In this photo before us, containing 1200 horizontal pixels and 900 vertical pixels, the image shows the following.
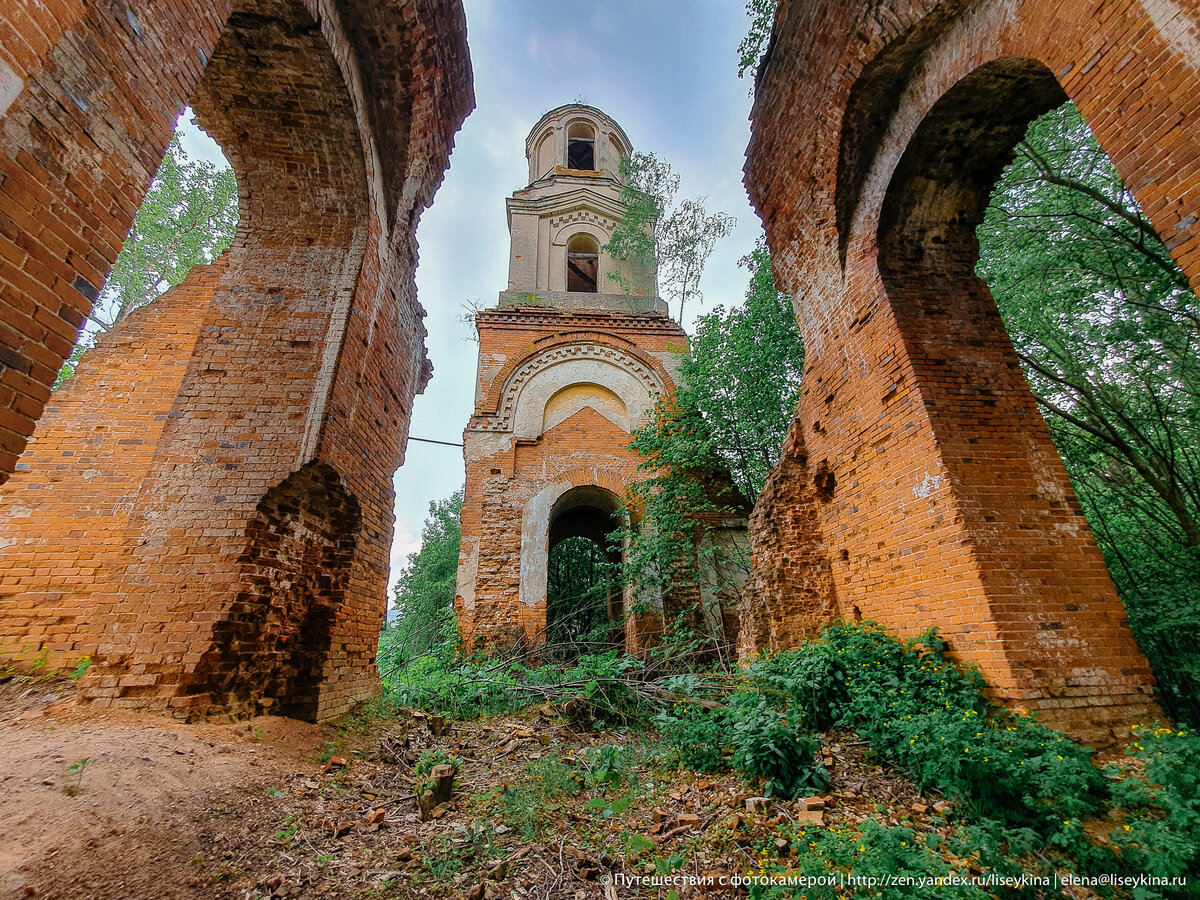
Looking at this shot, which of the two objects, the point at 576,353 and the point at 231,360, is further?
the point at 576,353

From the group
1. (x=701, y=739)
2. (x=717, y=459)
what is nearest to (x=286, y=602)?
(x=701, y=739)

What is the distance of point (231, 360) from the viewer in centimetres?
450

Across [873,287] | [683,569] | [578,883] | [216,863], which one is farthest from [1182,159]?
[683,569]

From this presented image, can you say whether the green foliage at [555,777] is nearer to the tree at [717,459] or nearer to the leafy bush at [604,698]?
the leafy bush at [604,698]

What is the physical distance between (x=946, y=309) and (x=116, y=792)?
676 centimetres

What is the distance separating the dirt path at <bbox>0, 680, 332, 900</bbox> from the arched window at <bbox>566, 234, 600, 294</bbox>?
1414 centimetres

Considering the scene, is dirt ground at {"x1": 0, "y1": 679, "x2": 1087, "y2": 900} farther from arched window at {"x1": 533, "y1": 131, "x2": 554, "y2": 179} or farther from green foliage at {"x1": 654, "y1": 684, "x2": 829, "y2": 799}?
arched window at {"x1": 533, "y1": 131, "x2": 554, "y2": 179}

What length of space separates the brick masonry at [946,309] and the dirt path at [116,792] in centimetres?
486

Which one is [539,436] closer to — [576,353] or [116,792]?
[576,353]

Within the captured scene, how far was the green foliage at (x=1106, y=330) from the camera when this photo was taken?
5.63 m

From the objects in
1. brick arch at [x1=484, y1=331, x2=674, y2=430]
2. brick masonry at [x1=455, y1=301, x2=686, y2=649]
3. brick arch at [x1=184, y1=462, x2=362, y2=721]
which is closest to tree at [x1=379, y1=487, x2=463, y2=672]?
brick masonry at [x1=455, y1=301, x2=686, y2=649]

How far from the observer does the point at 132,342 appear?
549 cm

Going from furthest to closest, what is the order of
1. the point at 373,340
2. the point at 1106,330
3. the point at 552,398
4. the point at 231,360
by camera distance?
1. the point at 552,398
2. the point at 1106,330
3. the point at 373,340
4. the point at 231,360

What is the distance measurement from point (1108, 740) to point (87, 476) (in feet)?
28.0
